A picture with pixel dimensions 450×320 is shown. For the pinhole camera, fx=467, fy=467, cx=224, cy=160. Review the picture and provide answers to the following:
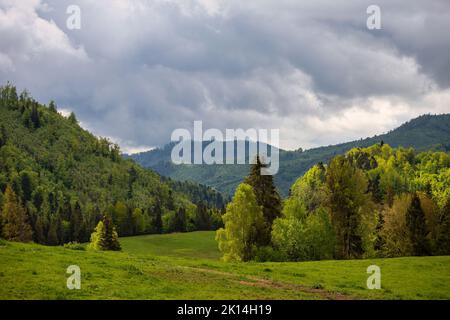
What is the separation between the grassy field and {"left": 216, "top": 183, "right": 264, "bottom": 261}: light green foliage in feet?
64.3

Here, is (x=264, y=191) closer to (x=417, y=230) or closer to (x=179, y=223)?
(x=417, y=230)

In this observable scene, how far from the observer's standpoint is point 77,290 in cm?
2361

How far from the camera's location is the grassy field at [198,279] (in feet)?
79.2

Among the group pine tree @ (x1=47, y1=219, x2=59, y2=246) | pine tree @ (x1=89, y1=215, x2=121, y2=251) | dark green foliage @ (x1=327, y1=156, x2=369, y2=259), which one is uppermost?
dark green foliage @ (x1=327, y1=156, x2=369, y2=259)

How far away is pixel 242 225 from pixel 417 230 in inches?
1041

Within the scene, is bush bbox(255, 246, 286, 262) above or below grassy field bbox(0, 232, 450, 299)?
below

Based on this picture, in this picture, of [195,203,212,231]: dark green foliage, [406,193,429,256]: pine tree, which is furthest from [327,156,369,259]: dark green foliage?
[195,203,212,231]: dark green foliage

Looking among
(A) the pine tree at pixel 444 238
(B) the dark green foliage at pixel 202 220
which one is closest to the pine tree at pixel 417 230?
(A) the pine tree at pixel 444 238

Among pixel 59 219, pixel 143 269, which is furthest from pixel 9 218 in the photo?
pixel 143 269

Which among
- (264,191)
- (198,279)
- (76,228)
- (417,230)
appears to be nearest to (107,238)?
(264,191)

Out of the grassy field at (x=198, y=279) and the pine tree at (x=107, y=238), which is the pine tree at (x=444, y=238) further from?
the pine tree at (x=107, y=238)

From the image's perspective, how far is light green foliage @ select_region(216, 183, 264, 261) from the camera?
64.2 meters

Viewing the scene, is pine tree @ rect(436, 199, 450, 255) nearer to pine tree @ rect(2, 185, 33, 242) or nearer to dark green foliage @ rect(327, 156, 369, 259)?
dark green foliage @ rect(327, 156, 369, 259)
